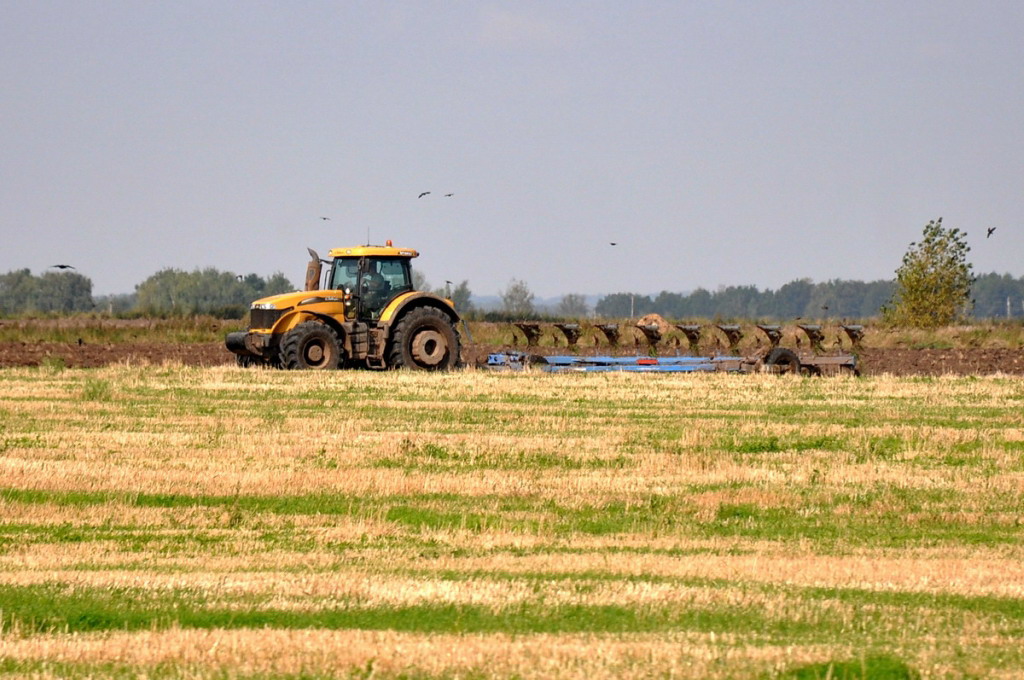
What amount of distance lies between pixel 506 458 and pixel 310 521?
3.92m

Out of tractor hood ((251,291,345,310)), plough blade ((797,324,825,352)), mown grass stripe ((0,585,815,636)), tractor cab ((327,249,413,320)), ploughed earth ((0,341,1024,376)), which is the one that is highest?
tractor cab ((327,249,413,320))

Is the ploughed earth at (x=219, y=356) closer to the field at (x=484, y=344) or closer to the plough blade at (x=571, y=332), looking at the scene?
the field at (x=484, y=344)

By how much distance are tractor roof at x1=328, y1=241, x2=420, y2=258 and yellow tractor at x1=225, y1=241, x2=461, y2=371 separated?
20 mm

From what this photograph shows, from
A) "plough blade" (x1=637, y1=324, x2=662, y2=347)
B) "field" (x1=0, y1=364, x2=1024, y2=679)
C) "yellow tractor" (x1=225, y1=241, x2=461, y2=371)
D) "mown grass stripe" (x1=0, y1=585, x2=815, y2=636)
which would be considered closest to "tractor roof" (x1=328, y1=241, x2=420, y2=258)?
"yellow tractor" (x1=225, y1=241, x2=461, y2=371)

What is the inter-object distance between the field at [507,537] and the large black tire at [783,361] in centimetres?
648

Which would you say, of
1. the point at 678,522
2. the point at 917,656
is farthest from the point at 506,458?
the point at 917,656

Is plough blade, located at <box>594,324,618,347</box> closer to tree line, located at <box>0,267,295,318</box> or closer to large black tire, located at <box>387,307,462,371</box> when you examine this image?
large black tire, located at <box>387,307,462,371</box>

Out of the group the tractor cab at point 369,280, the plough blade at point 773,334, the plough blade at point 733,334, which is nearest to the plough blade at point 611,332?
the plough blade at point 733,334

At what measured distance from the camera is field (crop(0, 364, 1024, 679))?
7309 millimetres

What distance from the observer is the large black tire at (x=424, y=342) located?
2808 centimetres

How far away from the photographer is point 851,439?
17203mm

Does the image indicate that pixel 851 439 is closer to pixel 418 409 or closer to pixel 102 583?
pixel 418 409

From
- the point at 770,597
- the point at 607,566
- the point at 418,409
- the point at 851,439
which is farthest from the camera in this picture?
the point at 418,409

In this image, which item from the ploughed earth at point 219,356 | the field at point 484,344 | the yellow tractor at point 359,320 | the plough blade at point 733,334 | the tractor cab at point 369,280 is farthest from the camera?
the plough blade at point 733,334
